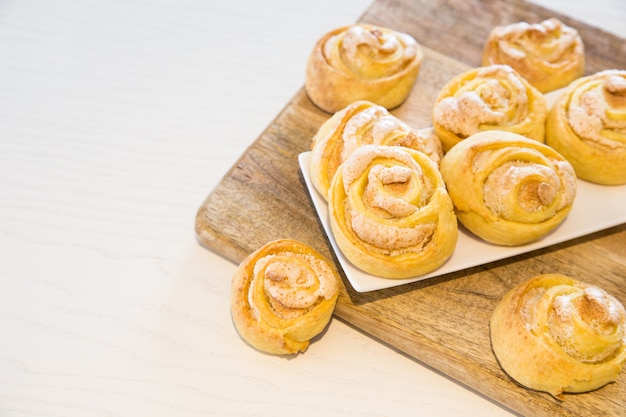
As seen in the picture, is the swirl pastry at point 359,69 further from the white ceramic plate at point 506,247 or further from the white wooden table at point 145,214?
the white wooden table at point 145,214

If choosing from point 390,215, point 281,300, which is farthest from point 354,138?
point 281,300

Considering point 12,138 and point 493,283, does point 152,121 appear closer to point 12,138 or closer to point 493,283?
point 12,138

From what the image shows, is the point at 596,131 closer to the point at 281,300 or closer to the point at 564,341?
the point at 564,341

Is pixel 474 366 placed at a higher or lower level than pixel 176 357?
higher

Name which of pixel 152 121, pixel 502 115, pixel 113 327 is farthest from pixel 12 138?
pixel 502 115

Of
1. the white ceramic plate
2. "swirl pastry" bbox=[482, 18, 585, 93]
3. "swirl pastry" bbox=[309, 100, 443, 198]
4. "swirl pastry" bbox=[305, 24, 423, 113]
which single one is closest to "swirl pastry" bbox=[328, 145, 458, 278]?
the white ceramic plate
